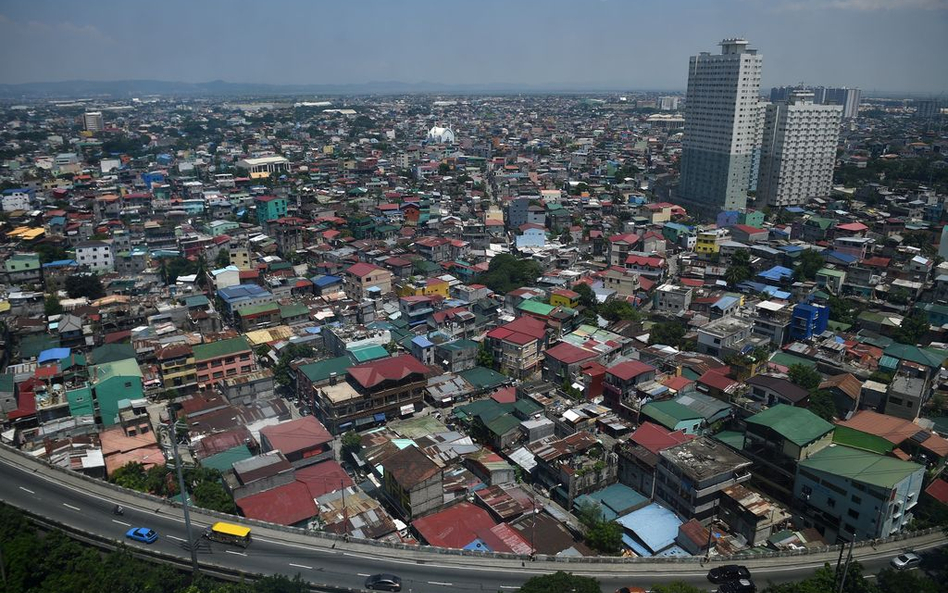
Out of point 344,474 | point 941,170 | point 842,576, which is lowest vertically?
point 344,474

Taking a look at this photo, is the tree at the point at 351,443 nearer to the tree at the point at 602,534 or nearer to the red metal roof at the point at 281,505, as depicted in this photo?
the red metal roof at the point at 281,505

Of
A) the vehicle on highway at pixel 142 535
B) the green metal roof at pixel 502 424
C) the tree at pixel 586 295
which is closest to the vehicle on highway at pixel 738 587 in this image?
the green metal roof at pixel 502 424

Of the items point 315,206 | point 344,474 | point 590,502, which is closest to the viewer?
point 590,502

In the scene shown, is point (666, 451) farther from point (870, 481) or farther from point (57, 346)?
point (57, 346)

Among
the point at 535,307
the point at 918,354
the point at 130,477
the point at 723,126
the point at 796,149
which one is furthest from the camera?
the point at 796,149

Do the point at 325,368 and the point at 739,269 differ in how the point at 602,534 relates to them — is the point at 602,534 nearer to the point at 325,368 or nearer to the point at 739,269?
the point at 325,368

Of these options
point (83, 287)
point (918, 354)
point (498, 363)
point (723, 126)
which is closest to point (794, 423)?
point (918, 354)

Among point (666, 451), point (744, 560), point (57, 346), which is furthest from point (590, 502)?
point (57, 346)
